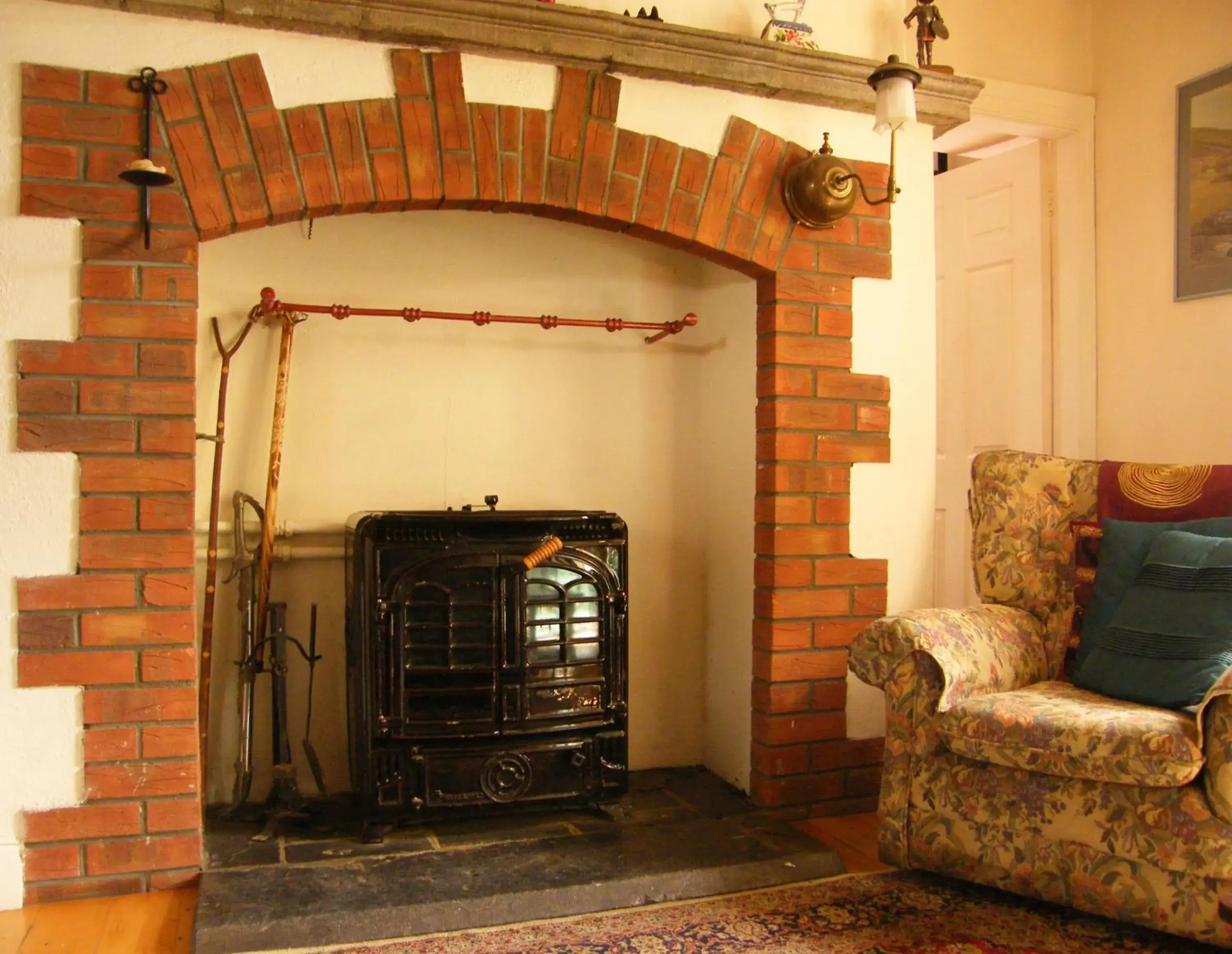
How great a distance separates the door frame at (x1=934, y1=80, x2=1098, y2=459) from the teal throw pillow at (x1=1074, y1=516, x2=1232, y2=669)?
3.44ft

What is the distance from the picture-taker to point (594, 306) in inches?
121

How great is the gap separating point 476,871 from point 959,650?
3.85ft

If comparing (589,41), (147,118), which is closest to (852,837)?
(589,41)

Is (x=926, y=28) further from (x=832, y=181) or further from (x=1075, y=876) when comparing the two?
(x=1075, y=876)

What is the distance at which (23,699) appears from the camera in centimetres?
210

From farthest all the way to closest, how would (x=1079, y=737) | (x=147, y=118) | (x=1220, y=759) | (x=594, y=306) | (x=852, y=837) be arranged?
(x=594, y=306)
(x=852, y=837)
(x=147, y=118)
(x=1079, y=737)
(x=1220, y=759)

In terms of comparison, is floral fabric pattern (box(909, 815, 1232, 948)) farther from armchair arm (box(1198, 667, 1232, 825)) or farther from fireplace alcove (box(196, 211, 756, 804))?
fireplace alcove (box(196, 211, 756, 804))

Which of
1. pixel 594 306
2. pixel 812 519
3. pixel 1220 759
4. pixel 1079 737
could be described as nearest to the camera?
pixel 1220 759

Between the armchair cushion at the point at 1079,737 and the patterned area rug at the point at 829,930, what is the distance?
33 centimetres

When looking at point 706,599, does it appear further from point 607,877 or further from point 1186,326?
point 1186,326

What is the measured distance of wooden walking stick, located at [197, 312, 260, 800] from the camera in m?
2.51

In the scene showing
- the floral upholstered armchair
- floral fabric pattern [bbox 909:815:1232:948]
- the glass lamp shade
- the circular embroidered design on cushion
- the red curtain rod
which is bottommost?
floral fabric pattern [bbox 909:815:1232:948]

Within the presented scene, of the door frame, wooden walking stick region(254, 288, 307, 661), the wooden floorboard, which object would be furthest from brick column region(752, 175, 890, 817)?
wooden walking stick region(254, 288, 307, 661)

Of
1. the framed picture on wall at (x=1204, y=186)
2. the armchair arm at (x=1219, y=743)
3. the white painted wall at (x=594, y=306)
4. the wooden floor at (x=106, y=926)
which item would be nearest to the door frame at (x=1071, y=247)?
the framed picture on wall at (x=1204, y=186)
